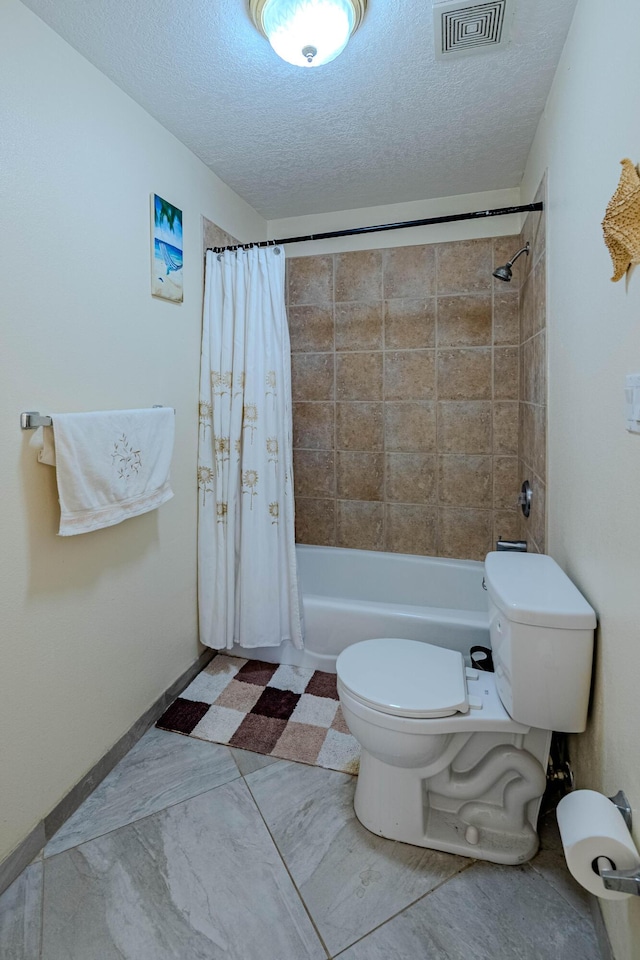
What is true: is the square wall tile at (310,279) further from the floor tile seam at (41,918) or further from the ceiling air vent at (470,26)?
the floor tile seam at (41,918)

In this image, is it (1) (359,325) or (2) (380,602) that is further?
(1) (359,325)

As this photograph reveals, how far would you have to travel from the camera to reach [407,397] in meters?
2.67

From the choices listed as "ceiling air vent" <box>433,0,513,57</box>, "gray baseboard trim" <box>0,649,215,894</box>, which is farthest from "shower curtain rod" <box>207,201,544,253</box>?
"gray baseboard trim" <box>0,649,215,894</box>

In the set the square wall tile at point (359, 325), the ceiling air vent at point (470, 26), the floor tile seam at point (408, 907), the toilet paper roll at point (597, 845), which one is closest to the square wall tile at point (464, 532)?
the square wall tile at point (359, 325)

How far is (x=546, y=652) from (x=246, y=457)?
1408 mm

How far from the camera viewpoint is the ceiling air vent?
126cm

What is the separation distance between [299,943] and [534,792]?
713 mm

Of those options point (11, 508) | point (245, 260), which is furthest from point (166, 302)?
point (11, 508)

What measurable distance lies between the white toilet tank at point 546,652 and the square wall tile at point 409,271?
72.2 inches

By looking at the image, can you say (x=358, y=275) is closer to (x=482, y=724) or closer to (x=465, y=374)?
(x=465, y=374)

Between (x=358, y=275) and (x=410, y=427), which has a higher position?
(x=358, y=275)

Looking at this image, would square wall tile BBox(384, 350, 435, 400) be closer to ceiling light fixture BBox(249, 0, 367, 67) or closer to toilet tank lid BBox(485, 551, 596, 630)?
toilet tank lid BBox(485, 551, 596, 630)

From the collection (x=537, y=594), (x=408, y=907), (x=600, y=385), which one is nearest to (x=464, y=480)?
(x=537, y=594)

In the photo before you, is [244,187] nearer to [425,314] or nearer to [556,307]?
[425,314]
